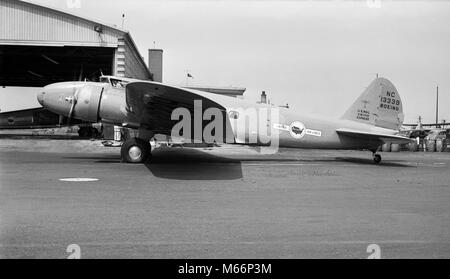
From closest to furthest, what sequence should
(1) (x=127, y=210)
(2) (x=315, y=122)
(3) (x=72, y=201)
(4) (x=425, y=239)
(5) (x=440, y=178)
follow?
(4) (x=425, y=239), (1) (x=127, y=210), (3) (x=72, y=201), (5) (x=440, y=178), (2) (x=315, y=122)

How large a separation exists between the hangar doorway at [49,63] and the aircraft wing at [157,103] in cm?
1044

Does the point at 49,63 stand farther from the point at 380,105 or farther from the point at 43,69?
the point at 380,105

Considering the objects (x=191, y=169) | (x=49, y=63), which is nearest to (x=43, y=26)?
(x=49, y=63)

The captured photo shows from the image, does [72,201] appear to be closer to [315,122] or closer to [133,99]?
[133,99]

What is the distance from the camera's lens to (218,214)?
20.9ft

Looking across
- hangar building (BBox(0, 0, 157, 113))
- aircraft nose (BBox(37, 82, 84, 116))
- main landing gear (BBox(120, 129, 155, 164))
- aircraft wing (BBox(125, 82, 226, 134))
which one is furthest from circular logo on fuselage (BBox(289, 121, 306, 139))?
hangar building (BBox(0, 0, 157, 113))

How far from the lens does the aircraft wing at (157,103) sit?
1080cm

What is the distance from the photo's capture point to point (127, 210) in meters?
6.51

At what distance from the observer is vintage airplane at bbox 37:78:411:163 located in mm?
12242

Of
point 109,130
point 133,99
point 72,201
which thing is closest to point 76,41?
point 109,130

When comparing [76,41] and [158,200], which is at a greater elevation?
[76,41]

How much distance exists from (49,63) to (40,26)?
10543 millimetres

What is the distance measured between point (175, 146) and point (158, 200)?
1370cm

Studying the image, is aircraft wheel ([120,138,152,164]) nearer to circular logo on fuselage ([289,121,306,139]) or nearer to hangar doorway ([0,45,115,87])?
circular logo on fuselage ([289,121,306,139])
